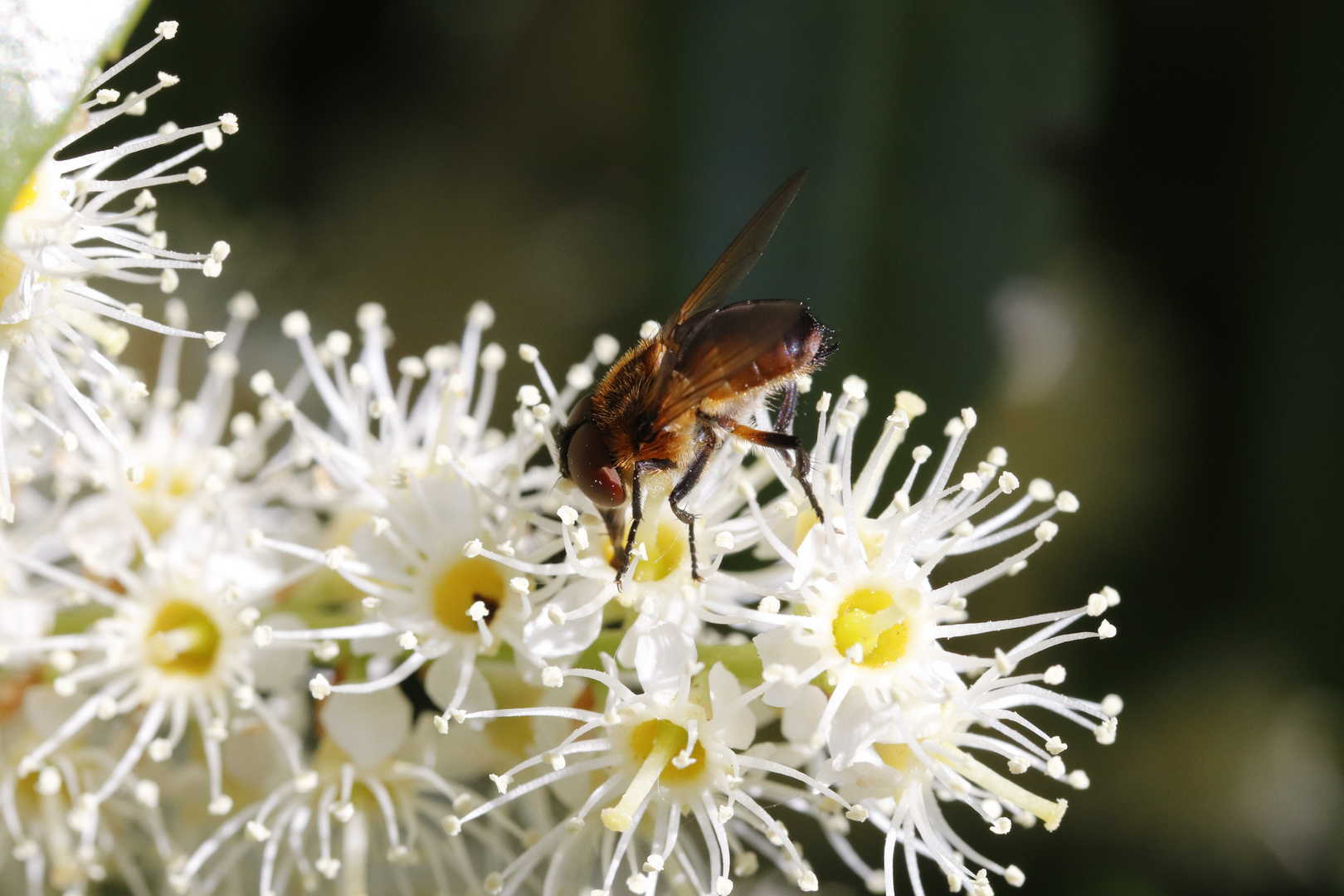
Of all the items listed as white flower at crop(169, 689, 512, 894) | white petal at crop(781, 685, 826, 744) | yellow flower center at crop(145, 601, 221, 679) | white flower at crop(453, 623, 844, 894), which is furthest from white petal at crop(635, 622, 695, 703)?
yellow flower center at crop(145, 601, 221, 679)

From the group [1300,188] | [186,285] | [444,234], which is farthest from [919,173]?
[186,285]

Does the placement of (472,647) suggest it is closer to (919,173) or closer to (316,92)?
(919,173)

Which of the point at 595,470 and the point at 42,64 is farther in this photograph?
the point at 595,470

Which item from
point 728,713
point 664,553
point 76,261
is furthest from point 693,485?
point 76,261

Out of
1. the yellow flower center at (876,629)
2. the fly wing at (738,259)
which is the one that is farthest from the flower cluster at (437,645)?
the fly wing at (738,259)

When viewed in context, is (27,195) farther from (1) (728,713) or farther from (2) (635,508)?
(1) (728,713)

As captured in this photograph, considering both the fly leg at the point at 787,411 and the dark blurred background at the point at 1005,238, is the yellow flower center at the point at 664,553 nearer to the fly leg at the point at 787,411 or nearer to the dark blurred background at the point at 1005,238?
the fly leg at the point at 787,411
